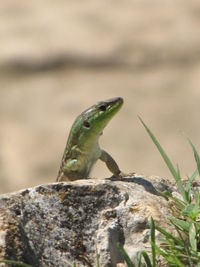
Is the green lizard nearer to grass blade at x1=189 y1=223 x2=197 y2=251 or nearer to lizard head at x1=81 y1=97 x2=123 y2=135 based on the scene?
lizard head at x1=81 y1=97 x2=123 y2=135

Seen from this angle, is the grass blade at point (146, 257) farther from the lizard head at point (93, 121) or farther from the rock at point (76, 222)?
the lizard head at point (93, 121)

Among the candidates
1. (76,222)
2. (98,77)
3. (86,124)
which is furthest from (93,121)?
(98,77)

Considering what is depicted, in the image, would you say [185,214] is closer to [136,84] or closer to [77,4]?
[136,84]

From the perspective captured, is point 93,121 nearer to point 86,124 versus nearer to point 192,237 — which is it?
point 86,124

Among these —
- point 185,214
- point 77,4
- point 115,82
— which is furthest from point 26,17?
point 185,214

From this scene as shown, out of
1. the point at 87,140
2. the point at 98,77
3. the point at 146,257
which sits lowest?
the point at 146,257
